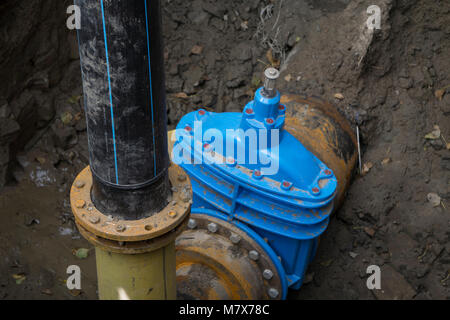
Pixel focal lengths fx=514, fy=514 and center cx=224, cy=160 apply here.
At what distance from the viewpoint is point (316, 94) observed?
3639mm

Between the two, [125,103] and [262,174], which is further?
[262,174]

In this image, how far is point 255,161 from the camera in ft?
8.70

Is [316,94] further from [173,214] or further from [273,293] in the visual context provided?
[173,214]

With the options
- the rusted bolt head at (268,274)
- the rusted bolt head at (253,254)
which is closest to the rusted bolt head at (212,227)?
the rusted bolt head at (253,254)

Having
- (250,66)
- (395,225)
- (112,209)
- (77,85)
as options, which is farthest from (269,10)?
(112,209)

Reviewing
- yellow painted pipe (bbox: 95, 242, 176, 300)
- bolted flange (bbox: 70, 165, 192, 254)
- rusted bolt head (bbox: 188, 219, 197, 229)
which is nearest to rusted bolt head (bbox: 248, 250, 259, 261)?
rusted bolt head (bbox: 188, 219, 197, 229)

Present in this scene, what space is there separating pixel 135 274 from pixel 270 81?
1183 millimetres

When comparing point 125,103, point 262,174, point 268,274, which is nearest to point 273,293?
point 268,274

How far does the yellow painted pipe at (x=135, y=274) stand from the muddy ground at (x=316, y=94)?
1800 mm

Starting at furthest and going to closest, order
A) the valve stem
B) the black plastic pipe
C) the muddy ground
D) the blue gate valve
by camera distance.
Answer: the muddy ground
the blue gate valve
the valve stem
the black plastic pipe

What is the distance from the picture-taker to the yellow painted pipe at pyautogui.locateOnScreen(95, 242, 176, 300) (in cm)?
168

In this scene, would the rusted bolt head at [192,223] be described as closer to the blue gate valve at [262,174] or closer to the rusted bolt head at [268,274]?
the blue gate valve at [262,174]

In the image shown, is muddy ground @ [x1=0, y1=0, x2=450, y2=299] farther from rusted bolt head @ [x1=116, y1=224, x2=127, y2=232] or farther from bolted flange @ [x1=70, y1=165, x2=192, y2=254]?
rusted bolt head @ [x1=116, y1=224, x2=127, y2=232]

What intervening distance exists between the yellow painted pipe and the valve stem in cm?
103
